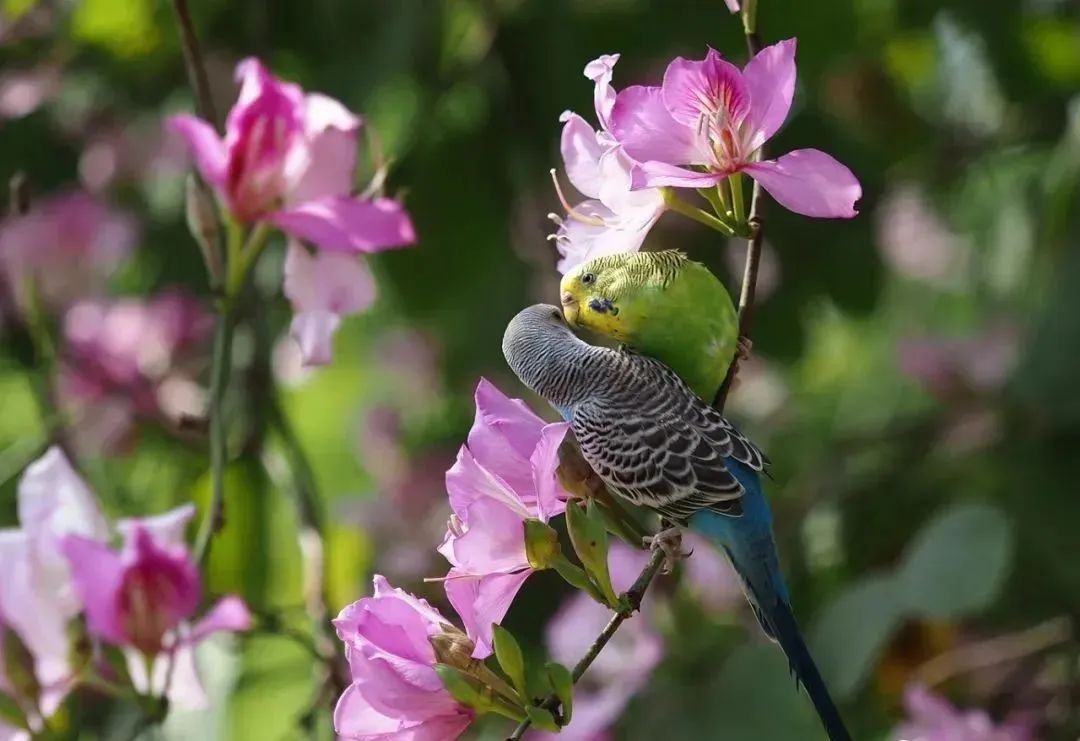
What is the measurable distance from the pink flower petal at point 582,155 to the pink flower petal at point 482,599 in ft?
0.28

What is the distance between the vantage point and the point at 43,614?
415 mm

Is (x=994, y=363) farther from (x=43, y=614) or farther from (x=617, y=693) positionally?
(x=43, y=614)

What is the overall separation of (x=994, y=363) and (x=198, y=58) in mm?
645

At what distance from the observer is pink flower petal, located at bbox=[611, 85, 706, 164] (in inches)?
10.9

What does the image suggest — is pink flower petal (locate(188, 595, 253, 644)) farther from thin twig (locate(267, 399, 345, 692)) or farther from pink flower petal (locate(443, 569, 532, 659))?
pink flower petal (locate(443, 569, 532, 659))

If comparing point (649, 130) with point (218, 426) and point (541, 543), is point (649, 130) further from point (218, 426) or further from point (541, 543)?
point (218, 426)

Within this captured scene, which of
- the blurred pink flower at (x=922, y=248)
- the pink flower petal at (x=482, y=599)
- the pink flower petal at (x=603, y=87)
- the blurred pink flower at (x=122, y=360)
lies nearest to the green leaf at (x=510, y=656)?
the pink flower petal at (x=482, y=599)

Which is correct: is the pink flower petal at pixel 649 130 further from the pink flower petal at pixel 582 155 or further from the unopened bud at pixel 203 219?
the unopened bud at pixel 203 219

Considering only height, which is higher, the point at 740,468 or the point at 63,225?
the point at 740,468

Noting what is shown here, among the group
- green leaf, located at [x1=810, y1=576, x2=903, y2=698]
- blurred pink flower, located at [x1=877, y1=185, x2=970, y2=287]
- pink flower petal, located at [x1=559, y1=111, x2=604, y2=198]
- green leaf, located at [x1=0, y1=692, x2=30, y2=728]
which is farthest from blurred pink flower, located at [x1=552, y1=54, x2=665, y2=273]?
blurred pink flower, located at [x1=877, y1=185, x2=970, y2=287]

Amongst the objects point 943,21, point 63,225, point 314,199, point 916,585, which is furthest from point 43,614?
point 943,21

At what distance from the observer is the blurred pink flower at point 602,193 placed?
289 mm

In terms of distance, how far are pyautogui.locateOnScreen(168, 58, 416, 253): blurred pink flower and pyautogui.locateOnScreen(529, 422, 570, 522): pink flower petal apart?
0.56 feet

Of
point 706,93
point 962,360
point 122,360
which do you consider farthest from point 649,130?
point 962,360
